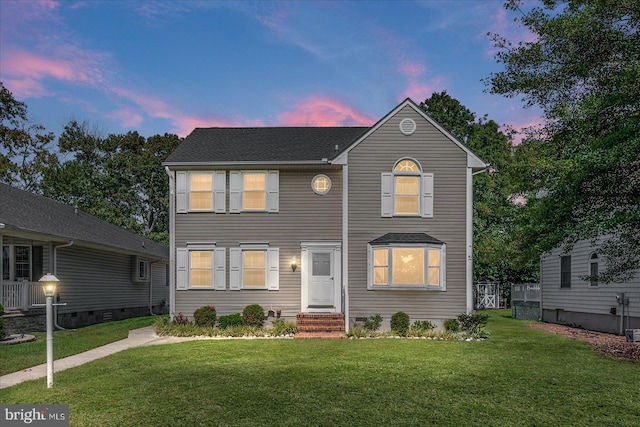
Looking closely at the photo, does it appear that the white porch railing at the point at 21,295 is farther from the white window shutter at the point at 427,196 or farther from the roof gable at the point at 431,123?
the white window shutter at the point at 427,196

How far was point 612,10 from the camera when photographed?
10039 millimetres

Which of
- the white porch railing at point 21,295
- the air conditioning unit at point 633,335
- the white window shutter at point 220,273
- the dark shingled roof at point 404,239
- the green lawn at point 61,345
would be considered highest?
the dark shingled roof at point 404,239

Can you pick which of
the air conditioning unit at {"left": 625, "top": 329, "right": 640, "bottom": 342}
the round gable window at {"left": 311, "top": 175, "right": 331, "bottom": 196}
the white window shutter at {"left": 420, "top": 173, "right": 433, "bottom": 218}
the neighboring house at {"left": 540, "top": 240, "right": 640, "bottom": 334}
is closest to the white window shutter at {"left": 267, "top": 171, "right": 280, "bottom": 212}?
the round gable window at {"left": 311, "top": 175, "right": 331, "bottom": 196}

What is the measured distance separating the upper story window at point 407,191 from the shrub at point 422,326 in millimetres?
3673

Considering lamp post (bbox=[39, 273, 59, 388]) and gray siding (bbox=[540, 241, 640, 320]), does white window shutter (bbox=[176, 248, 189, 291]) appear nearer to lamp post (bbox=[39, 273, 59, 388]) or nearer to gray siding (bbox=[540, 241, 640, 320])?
lamp post (bbox=[39, 273, 59, 388])

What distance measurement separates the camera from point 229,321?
15156mm

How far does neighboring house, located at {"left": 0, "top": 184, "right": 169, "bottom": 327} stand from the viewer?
50.4 ft

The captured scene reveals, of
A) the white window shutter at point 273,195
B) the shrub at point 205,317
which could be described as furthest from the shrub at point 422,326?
the shrub at point 205,317

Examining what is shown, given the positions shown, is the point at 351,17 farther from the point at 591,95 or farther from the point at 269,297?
the point at 269,297

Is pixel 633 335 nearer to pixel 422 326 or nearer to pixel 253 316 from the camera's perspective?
pixel 422 326

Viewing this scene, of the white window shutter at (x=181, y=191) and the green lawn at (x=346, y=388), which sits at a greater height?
the white window shutter at (x=181, y=191)

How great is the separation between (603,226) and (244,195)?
11.3 meters

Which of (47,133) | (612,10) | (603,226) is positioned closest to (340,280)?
(603,226)

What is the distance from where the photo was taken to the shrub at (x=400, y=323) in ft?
47.7
